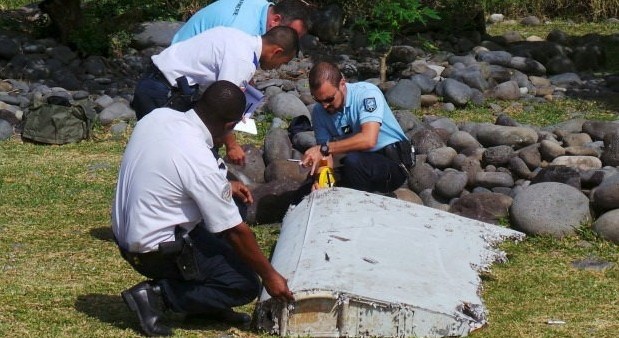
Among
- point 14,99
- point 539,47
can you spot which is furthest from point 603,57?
point 14,99

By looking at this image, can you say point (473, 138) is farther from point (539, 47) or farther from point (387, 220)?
point (539, 47)

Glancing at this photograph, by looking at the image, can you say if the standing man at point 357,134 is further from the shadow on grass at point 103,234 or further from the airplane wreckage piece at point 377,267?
the shadow on grass at point 103,234

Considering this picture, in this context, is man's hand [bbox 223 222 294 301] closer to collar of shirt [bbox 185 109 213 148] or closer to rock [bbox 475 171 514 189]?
collar of shirt [bbox 185 109 213 148]

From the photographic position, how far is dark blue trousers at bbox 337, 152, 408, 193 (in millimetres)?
7797

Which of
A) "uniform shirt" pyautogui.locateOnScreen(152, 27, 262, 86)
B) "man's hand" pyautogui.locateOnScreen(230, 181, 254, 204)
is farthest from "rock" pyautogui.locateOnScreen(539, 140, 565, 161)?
"man's hand" pyautogui.locateOnScreen(230, 181, 254, 204)

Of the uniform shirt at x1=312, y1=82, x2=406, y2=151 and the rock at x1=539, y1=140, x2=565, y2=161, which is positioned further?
the rock at x1=539, y1=140, x2=565, y2=161

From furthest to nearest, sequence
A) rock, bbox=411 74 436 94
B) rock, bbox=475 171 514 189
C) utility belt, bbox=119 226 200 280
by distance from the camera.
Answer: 1. rock, bbox=411 74 436 94
2. rock, bbox=475 171 514 189
3. utility belt, bbox=119 226 200 280

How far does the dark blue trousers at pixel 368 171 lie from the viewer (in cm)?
780

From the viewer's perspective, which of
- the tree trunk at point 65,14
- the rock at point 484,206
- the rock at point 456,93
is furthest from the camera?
the tree trunk at point 65,14

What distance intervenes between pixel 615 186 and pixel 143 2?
1035 centimetres

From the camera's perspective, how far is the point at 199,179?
17.3ft

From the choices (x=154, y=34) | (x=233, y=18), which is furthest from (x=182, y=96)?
(x=154, y=34)

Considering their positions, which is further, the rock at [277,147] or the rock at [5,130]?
the rock at [5,130]

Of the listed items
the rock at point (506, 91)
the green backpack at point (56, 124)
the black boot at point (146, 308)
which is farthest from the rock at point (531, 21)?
the black boot at point (146, 308)
